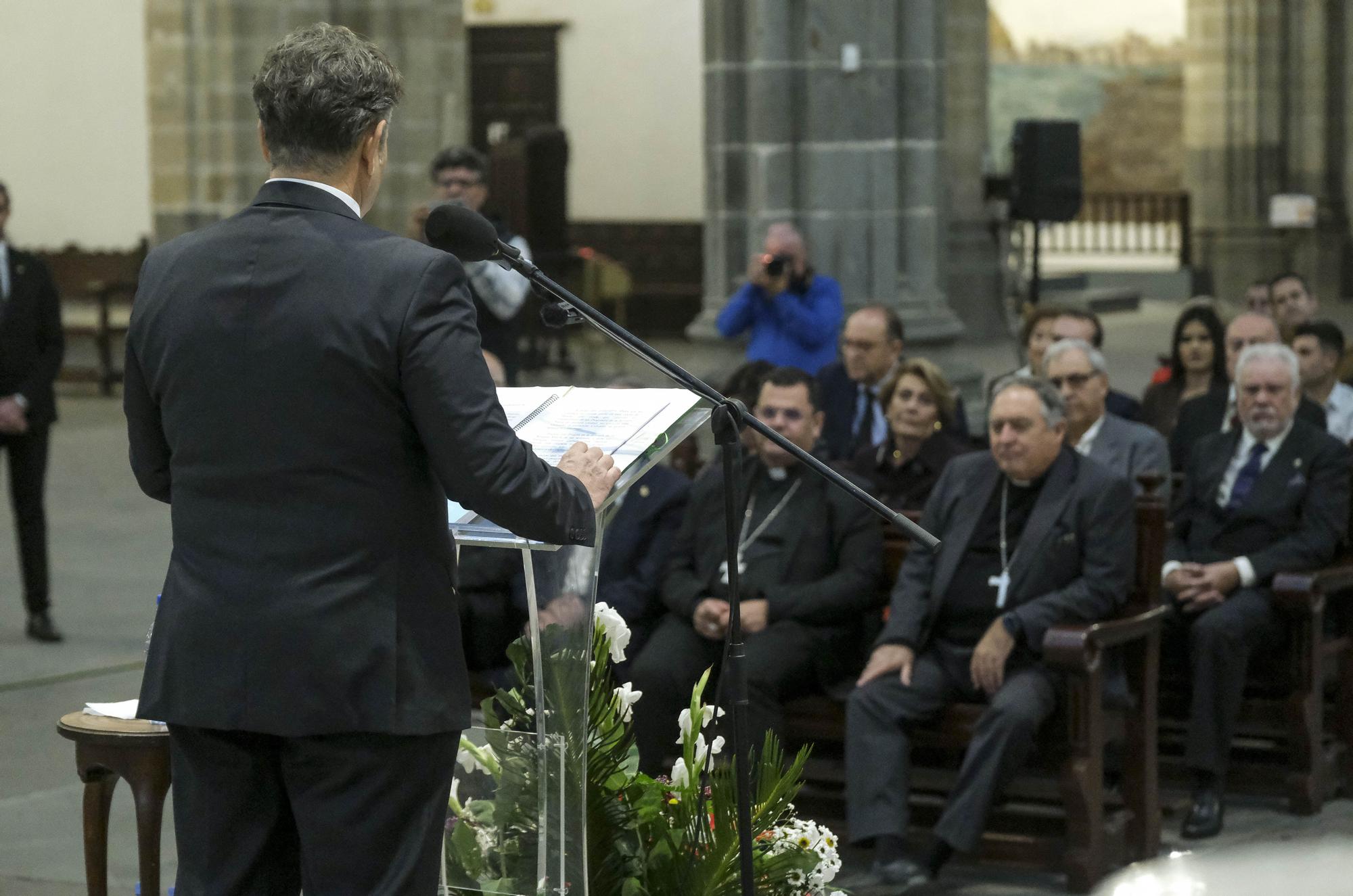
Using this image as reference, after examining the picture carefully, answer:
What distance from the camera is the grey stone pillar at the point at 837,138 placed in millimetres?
8734

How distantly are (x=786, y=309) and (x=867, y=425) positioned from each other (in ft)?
3.18

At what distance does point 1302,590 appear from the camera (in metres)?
5.70

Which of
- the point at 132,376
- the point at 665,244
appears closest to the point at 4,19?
the point at 665,244

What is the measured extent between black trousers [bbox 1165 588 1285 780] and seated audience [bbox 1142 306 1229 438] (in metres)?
1.71

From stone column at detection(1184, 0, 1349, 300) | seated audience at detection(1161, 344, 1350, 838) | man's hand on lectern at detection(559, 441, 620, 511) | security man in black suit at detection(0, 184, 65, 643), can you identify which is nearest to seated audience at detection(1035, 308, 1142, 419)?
seated audience at detection(1161, 344, 1350, 838)

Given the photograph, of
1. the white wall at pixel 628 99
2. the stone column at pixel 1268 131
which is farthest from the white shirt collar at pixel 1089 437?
the stone column at pixel 1268 131

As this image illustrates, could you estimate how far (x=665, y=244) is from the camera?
18750 millimetres

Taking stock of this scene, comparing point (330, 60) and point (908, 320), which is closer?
point (330, 60)

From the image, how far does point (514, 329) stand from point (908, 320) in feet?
5.95

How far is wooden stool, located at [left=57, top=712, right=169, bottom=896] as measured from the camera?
3889mm

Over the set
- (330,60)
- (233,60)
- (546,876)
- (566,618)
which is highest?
(233,60)

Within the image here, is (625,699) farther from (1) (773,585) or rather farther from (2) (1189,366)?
(2) (1189,366)

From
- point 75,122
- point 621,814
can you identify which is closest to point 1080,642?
point 621,814

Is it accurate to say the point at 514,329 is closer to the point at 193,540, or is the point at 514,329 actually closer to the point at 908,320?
the point at 908,320
